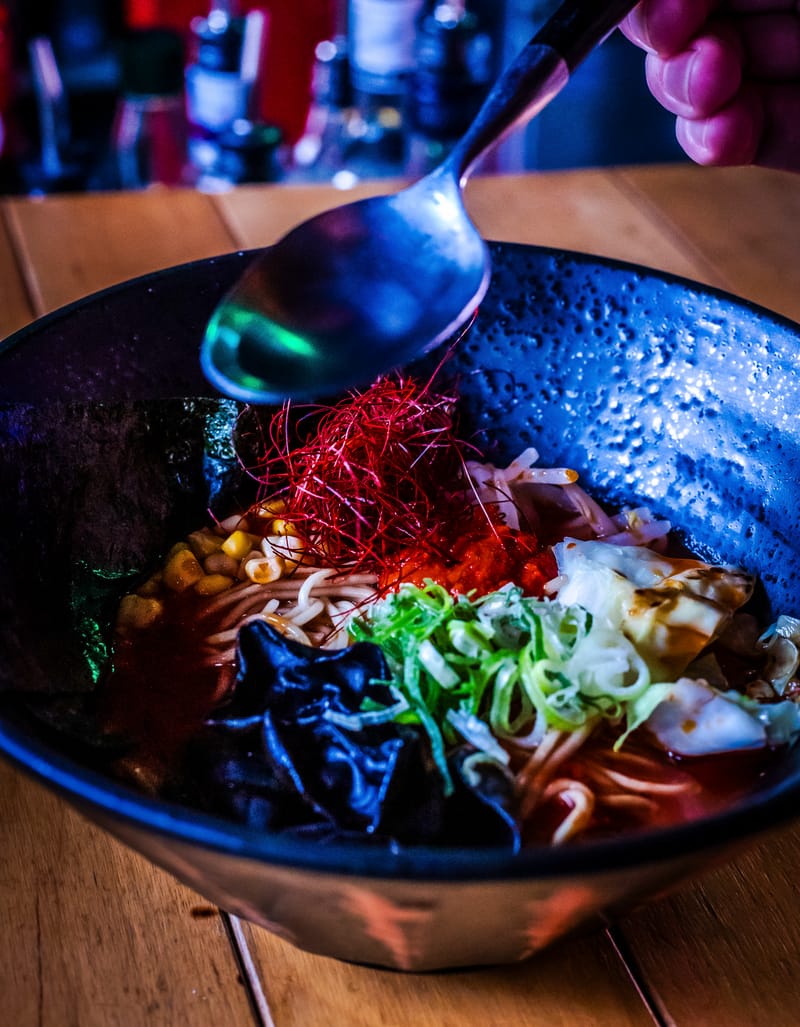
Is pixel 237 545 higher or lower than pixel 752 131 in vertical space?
lower

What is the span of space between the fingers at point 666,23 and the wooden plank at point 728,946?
1.00m

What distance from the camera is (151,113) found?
3.91m

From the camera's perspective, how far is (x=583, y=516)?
4.82 ft

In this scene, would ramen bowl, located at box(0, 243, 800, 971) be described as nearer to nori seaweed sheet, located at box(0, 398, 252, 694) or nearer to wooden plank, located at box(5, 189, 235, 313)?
nori seaweed sheet, located at box(0, 398, 252, 694)

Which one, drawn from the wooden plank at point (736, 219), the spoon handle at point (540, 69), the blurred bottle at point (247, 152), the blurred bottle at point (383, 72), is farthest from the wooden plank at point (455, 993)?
the blurred bottle at point (383, 72)

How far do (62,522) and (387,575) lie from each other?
0.42 m

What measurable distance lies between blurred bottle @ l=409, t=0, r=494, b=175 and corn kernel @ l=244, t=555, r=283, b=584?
7.10 feet

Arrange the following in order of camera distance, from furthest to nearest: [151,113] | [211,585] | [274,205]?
[151,113], [274,205], [211,585]

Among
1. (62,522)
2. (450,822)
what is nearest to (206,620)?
(62,522)

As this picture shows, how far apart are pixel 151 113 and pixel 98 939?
3.48 meters

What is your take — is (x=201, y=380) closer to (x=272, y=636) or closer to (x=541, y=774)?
(x=272, y=636)

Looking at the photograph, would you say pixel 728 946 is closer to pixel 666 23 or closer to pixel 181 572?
pixel 181 572

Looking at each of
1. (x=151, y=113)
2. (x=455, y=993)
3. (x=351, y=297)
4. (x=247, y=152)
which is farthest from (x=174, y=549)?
(x=151, y=113)

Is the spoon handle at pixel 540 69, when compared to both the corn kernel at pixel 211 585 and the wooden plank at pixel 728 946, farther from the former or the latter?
the wooden plank at pixel 728 946
